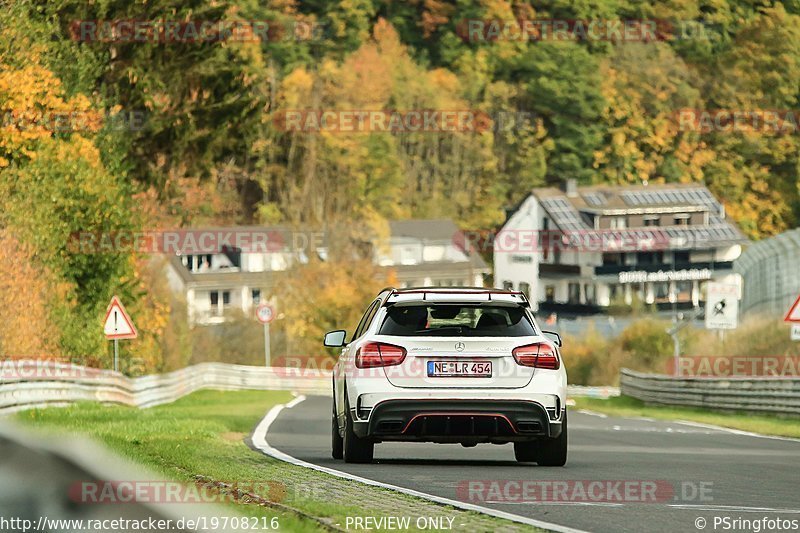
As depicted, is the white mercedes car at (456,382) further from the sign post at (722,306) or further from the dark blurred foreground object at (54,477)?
the sign post at (722,306)

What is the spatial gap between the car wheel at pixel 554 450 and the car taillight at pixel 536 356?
26.7 inches

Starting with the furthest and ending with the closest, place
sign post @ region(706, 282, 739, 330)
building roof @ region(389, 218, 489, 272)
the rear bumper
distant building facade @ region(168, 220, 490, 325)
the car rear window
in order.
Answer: building roof @ region(389, 218, 489, 272) → distant building facade @ region(168, 220, 490, 325) → sign post @ region(706, 282, 739, 330) → the car rear window → the rear bumper

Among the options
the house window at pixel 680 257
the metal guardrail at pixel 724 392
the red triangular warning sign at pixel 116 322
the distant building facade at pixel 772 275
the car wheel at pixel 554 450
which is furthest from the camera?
the house window at pixel 680 257

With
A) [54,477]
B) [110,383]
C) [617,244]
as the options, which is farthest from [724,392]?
[617,244]

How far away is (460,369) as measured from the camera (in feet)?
40.9

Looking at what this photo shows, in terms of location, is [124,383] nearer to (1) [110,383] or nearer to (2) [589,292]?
(1) [110,383]

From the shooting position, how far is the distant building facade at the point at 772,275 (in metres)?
39.8

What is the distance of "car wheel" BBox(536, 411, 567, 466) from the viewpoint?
1310 cm

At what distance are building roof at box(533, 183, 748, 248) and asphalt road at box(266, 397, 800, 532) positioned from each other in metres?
110

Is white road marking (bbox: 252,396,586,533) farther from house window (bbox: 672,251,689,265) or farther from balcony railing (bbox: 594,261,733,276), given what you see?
house window (bbox: 672,251,689,265)

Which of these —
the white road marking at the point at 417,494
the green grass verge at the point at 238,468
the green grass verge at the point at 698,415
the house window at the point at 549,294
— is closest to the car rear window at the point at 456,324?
the white road marking at the point at 417,494

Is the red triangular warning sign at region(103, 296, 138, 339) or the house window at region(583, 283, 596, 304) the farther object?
the house window at region(583, 283, 596, 304)

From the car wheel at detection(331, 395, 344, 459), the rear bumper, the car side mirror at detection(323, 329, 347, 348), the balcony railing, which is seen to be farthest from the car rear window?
the balcony railing

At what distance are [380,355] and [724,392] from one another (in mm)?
21011
